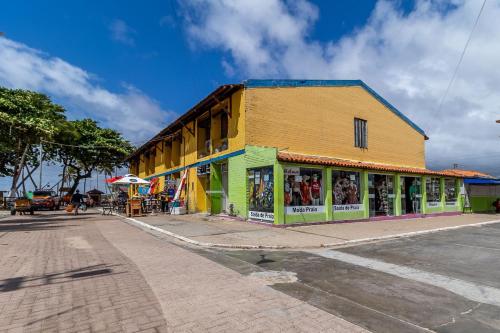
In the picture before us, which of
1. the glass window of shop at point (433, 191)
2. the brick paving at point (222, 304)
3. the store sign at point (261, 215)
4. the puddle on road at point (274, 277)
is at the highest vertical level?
the glass window of shop at point (433, 191)

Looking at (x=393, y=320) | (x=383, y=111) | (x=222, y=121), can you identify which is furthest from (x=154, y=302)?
(x=383, y=111)

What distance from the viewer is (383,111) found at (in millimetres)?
23938

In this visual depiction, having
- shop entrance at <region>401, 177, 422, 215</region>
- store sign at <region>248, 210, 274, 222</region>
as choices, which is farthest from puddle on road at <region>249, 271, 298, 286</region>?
shop entrance at <region>401, 177, 422, 215</region>

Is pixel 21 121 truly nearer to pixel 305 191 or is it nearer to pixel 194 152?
pixel 194 152

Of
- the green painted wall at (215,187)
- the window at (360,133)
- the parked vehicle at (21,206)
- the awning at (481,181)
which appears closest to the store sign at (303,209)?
the green painted wall at (215,187)

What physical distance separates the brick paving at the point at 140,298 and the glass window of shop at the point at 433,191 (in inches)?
795

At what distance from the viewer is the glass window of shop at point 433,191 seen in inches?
882

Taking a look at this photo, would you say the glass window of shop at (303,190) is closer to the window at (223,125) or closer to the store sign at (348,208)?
the store sign at (348,208)

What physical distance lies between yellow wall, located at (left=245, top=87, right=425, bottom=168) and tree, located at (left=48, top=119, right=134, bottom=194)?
1216 inches

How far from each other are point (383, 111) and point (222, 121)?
1254 centimetres

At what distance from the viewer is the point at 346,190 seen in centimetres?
Answer: 1672

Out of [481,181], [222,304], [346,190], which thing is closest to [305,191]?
[346,190]

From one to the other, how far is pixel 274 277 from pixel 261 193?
9097 millimetres

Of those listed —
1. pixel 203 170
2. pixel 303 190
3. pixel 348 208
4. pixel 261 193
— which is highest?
pixel 203 170
